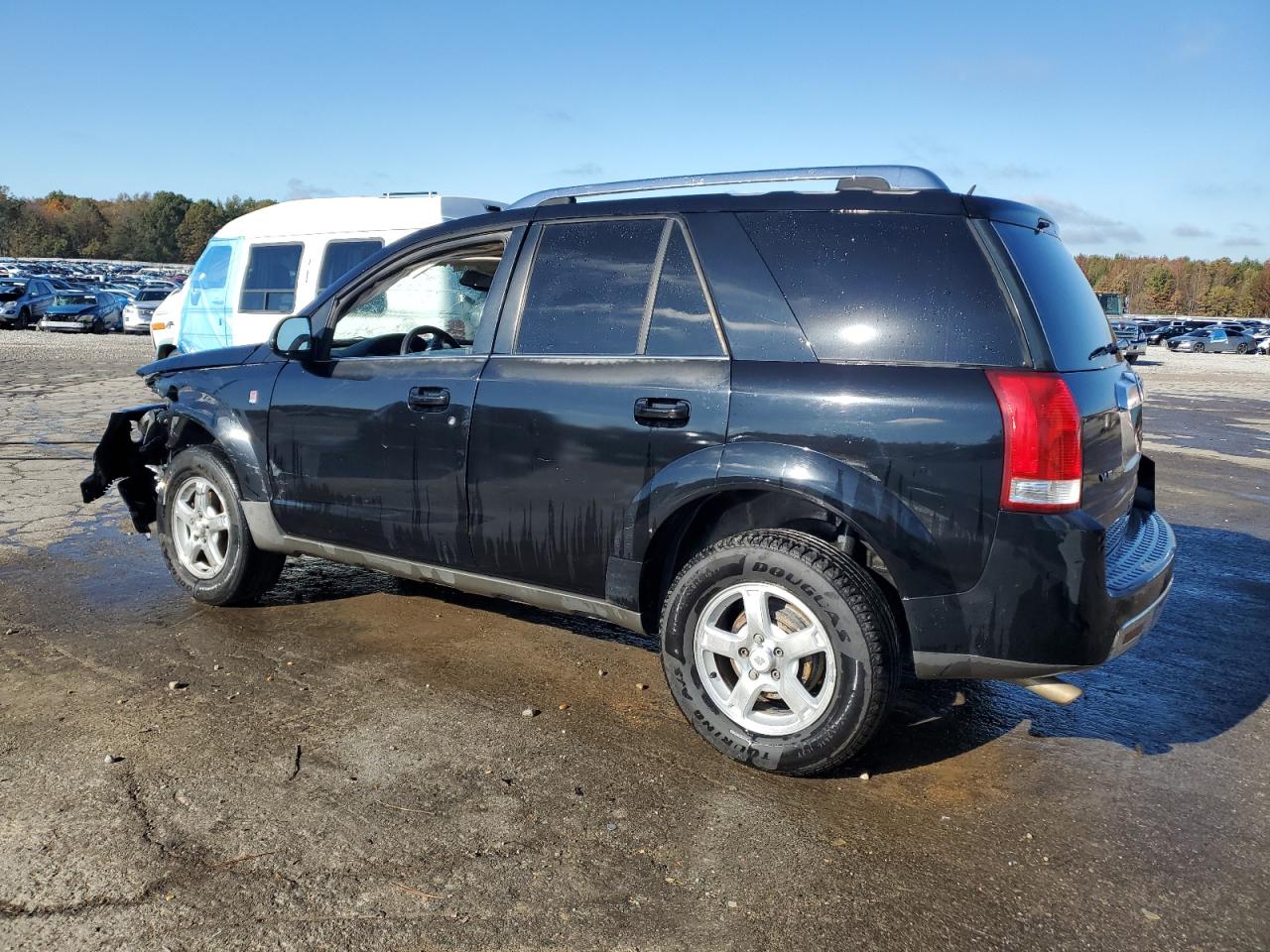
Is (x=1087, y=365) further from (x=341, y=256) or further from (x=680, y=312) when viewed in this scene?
(x=341, y=256)

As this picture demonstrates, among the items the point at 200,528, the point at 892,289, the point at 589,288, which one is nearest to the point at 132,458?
the point at 200,528

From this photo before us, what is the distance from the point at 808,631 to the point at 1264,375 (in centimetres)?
3156

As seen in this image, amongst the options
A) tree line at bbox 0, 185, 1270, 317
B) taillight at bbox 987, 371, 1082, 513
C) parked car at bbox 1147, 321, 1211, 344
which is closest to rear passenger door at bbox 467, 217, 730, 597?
taillight at bbox 987, 371, 1082, 513

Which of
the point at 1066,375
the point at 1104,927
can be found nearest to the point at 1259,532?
the point at 1066,375

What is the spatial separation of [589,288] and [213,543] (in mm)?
2494

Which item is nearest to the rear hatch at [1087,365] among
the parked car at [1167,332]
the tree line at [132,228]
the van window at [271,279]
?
the van window at [271,279]

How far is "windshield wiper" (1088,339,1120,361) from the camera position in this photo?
143 inches

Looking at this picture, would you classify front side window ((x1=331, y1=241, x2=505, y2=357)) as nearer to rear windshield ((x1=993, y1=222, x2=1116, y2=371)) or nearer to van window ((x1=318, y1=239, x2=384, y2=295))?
rear windshield ((x1=993, y1=222, x2=1116, y2=371))

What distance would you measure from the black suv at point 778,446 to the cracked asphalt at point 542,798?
0.40 m

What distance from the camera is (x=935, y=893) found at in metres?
2.91

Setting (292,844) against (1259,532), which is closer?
(292,844)

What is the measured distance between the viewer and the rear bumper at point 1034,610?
3.22m

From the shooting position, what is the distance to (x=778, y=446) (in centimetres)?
354

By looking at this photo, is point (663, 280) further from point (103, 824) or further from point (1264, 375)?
point (1264, 375)
